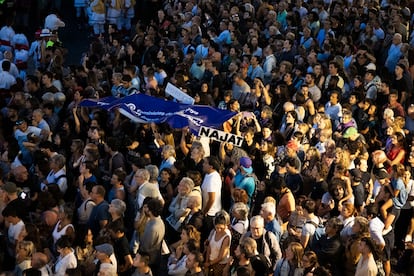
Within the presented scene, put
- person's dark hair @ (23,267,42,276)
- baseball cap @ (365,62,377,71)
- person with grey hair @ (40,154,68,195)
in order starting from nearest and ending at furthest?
person's dark hair @ (23,267,42,276) < person with grey hair @ (40,154,68,195) < baseball cap @ (365,62,377,71)

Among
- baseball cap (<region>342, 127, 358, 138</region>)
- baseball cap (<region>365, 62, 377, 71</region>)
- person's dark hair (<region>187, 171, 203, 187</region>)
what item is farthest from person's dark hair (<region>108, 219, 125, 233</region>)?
baseball cap (<region>365, 62, 377, 71</region>)

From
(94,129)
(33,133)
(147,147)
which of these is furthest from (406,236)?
(33,133)

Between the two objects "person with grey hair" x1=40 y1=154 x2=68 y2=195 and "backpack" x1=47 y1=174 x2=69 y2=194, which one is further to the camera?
"person with grey hair" x1=40 y1=154 x2=68 y2=195

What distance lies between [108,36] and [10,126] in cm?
732

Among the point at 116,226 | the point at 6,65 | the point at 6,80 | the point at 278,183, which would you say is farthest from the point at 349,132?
the point at 6,65

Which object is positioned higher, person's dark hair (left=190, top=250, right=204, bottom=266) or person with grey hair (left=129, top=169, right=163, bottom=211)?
person's dark hair (left=190, top=250, right=204, bottom=266)

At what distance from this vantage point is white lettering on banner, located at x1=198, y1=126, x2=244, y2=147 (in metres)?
10.4

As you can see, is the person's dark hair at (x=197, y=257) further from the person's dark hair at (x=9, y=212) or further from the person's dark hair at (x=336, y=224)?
the person's dark hair at (x=9, y=212)

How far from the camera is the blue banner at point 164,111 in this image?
11305 millimetres

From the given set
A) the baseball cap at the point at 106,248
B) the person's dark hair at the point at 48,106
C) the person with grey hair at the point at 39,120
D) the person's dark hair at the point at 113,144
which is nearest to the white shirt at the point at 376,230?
the baseball cap at the point at 106,248

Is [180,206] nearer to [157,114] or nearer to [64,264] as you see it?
[64,264]

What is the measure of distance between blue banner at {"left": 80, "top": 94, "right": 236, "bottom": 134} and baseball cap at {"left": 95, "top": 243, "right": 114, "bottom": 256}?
3.29 m

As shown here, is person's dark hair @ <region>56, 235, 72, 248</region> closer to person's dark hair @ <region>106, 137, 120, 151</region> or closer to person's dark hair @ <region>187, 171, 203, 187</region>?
person's dark hair @ <region>187, 171, 203, 187</region>

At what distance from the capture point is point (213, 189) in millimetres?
9758
